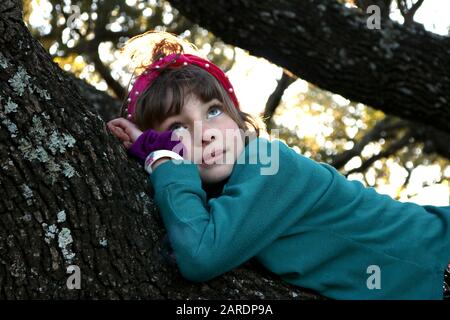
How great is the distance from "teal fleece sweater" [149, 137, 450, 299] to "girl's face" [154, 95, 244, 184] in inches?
2.7

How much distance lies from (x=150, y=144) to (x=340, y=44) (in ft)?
5.27

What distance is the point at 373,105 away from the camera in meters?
3.99

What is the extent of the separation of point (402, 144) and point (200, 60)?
160 inches

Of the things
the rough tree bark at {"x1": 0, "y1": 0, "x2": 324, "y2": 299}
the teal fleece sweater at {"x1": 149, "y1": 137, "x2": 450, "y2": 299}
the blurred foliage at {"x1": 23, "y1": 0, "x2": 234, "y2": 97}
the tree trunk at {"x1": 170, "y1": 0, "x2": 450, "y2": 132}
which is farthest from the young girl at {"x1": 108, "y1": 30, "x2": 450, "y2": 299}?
the blurred foliage at {"x1": 23, "y1": 0, "x2": 234, "y2": 97}

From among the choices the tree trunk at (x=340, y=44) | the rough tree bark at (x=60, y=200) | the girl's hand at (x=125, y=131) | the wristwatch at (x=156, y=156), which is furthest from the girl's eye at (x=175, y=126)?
the tree trunk at (x=340, y=44)

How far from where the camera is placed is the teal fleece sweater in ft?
7.26

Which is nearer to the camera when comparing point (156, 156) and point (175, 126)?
point (156, 156)

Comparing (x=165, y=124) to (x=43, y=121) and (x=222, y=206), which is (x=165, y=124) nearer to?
(x=222, y=206)

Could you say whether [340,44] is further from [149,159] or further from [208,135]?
[149,159]

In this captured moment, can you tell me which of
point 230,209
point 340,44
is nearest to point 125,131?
point 230,209

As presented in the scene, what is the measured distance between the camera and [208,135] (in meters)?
2.62

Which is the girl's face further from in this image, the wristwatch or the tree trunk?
the tree trunk

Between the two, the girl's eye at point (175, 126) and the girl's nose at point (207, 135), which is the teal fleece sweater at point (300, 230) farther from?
the girl's eye at point (175, 126)

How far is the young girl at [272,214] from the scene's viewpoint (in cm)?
223
